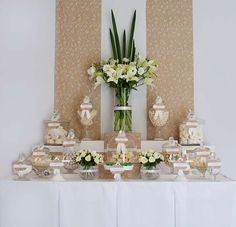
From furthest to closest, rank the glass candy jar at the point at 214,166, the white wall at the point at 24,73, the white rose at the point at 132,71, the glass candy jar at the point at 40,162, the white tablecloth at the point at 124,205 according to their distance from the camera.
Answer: the white rose at the point at 132,71 → the white wall at the point at 24,73 → the glass candy jar at the point at 40,162 → the glass candy jar at the point at 214,166 → the white tablecloth at the point at 124,205

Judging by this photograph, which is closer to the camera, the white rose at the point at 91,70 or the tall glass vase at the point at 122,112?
the tall glass vase at the point at 122,112

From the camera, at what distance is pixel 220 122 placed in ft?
8.61

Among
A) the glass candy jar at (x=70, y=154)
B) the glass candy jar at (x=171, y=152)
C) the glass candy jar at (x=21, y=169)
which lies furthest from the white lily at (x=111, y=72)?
the glass candy jar at (x=21, y=169)

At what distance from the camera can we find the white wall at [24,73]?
87.2 inches

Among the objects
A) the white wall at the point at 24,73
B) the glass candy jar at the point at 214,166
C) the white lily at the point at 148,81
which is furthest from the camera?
the white lily at the point at 148,81

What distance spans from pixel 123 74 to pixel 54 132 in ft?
2.18

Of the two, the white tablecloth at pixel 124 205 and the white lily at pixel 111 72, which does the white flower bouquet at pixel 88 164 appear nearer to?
the white tablecloth at pixel 124 205

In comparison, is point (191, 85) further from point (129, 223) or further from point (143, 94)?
point (129, 223)

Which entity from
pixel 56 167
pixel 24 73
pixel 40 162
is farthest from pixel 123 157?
pixel 24 73

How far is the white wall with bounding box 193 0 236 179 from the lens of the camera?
2.61 meters

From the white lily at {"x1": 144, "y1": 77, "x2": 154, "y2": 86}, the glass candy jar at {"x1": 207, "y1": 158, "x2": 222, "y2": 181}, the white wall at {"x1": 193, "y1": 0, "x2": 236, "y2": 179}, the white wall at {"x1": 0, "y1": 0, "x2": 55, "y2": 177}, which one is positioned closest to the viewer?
the glass candy jar at {"x1": 207, "y1": 158, "x2": 222, "y2": 181}

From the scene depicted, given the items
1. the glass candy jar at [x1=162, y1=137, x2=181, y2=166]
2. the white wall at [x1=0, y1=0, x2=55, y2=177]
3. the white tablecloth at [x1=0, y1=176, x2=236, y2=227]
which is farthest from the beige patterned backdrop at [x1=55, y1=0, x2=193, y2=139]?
the white tablecloth at [x1=0, y1=176, x2=236, y2=227]

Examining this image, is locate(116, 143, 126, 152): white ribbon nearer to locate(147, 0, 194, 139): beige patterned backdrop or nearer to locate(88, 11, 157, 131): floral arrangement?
locate(88, 11, 157, 131): floral arrangement

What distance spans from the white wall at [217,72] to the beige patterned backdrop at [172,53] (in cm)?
7
